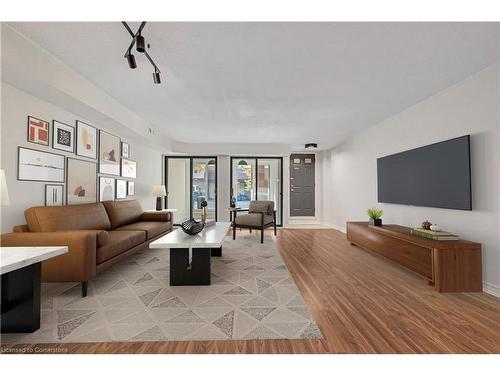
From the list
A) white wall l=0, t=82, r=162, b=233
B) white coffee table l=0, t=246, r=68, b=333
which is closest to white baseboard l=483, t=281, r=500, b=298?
white coffee table l=0, t=246, r=68, b=333

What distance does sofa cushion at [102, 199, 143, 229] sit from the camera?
394 cm

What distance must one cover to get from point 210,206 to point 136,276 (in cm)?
448

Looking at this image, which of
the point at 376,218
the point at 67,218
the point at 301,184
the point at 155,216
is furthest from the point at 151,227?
the point at 301,184

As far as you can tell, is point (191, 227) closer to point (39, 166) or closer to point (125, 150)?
point (39, 166)

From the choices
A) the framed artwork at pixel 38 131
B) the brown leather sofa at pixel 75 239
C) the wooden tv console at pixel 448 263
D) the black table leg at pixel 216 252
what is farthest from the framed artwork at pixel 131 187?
the wooden tv console at pixel 448 263

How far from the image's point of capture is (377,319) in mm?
1953

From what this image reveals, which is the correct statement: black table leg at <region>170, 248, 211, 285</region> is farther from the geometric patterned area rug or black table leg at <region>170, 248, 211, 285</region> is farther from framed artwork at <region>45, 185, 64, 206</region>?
framed artwork at <region>45, 185, 64, 206</region>

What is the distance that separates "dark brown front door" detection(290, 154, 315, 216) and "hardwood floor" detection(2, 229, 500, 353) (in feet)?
14.7

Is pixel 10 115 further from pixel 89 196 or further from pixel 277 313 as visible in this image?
pixel 277 313

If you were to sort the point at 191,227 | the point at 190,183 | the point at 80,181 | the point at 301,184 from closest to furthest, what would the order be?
the point at 191,227, the point at 80,181, the point at 190,183, the point at 301,184

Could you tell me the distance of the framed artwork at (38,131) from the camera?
2.74 metres

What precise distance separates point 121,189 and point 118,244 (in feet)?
7.39
